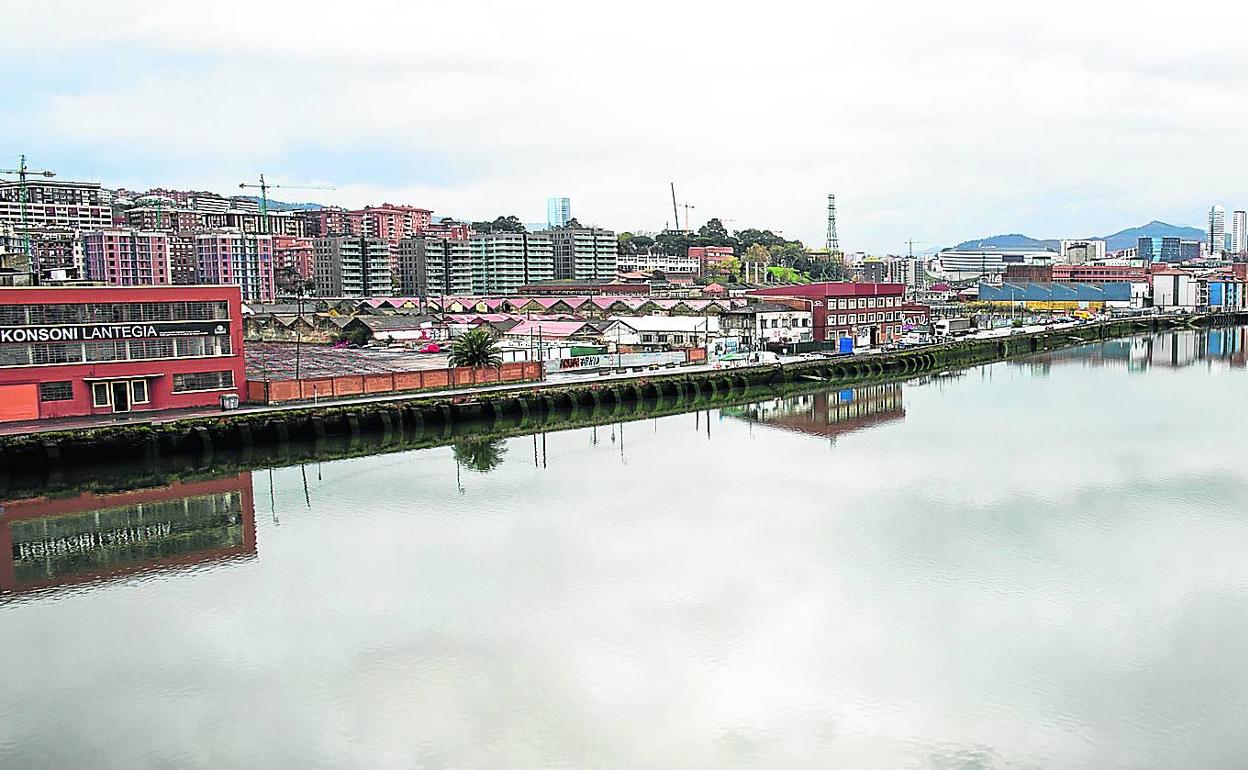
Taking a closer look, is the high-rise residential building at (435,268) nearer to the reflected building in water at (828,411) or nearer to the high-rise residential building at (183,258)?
the high-rise residential building at (183,258)

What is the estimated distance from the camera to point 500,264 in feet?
154

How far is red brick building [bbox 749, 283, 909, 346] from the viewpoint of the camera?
25.5 meters

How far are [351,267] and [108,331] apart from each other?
32548mm

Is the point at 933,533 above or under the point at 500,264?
under

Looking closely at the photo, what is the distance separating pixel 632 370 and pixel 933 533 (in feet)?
33.1

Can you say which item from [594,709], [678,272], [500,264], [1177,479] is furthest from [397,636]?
[678,272]

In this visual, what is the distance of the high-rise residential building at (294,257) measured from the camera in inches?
2013

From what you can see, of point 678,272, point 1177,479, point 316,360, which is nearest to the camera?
point 1177,479

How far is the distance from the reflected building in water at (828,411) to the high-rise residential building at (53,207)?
153 feet

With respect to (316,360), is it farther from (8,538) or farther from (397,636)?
(397,636)

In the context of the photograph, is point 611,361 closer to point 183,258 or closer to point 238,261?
point 238,261

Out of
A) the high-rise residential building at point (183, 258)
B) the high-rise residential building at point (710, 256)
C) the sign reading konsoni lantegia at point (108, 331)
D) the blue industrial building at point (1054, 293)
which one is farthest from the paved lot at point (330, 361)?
the high-rise residential building at point (710, 256)

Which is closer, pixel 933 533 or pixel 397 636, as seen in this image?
pixel 397 636

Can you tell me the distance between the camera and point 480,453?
43.8 ft
